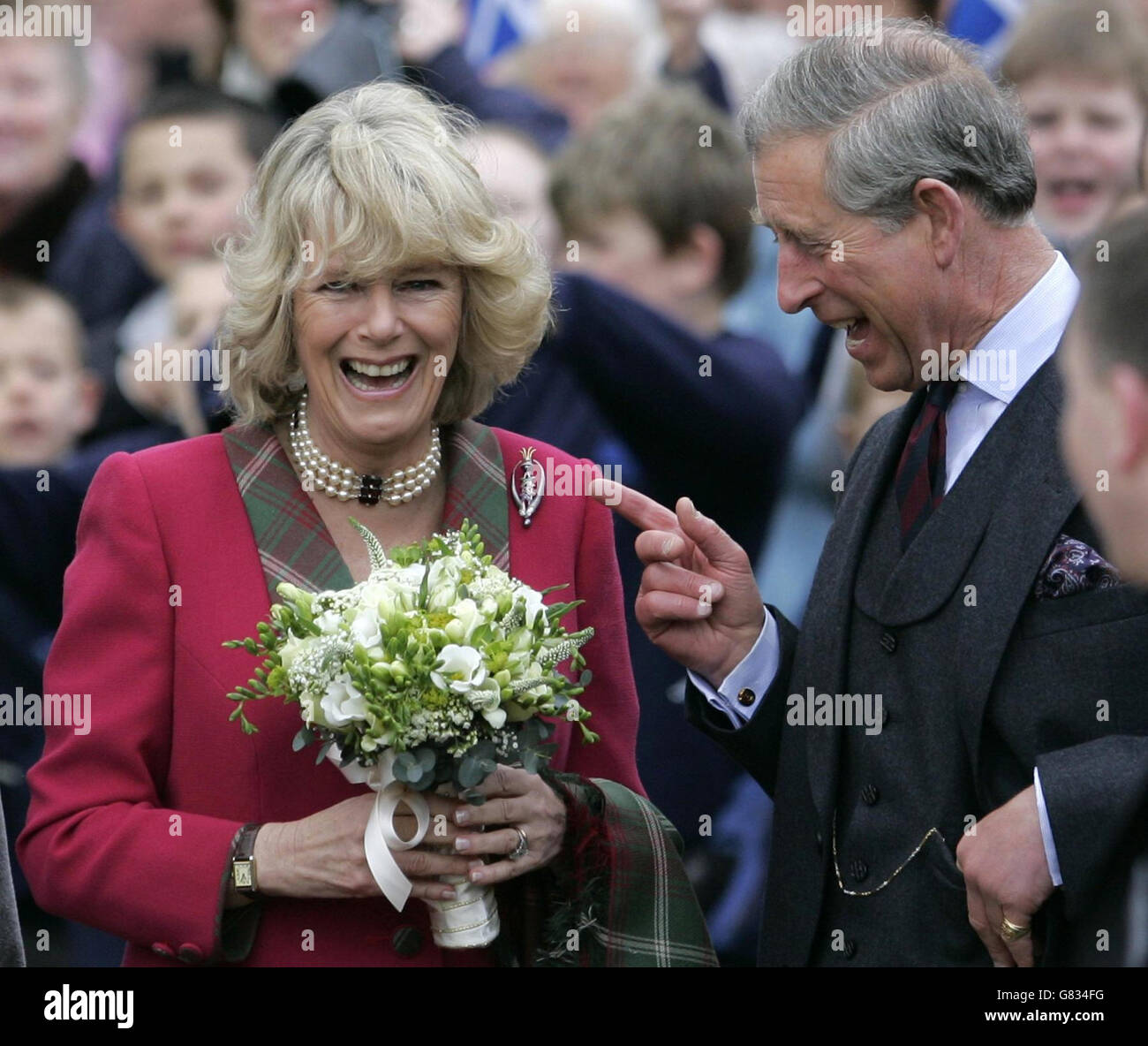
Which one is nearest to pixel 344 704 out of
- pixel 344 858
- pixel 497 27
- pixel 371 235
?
pixel 344 858

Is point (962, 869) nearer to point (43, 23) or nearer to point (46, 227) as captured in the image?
point (46, 227)

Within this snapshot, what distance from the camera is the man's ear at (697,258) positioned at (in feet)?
18.1

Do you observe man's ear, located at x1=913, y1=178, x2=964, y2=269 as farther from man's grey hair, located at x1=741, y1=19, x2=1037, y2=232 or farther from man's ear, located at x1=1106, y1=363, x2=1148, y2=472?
man's ear, located at x1=1106, y1=363, x2=1148, y2=472

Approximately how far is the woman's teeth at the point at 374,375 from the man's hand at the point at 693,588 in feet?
1.43

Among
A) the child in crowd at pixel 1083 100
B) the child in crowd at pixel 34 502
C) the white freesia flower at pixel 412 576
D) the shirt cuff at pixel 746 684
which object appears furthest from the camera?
the child in crowd at pixel 1083 100

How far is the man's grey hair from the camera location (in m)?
3.21

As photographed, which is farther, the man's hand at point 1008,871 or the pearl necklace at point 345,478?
the pearl necklace at point 345,478

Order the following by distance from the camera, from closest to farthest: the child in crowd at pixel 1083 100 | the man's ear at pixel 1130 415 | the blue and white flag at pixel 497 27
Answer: the man's ear at pixel 1130 415 → the child in crowd at pixel 1083 100 → the blue and white flag at pixel 497 27

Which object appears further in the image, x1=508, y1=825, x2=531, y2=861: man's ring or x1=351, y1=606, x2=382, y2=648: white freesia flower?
x1=508, y1=825, x2=531, y2=861: man's ring

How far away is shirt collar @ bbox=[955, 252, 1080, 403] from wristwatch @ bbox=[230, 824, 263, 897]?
1.55 metres

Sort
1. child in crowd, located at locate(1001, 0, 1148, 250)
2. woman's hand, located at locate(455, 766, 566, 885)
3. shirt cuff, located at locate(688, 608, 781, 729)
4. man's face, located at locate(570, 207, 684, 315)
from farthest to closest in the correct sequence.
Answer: man's face, located at locate(570, 207, 684, 315)
child in crowd, located at locate(1001, 0, 1148, 250)
shirt cuff, located at locate(688, 608, 781, 729)
woman's hand, located at locate(455, 766, 566, 885)

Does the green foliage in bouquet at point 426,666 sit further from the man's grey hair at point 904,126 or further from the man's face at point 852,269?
the man's grey hair at point 904,126

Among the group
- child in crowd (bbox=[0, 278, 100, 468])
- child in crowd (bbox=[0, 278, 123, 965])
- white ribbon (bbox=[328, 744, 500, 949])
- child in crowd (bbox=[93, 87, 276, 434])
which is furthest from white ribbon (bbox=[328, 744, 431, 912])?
child in crowd (bbox=[93, 87, 276, 434])

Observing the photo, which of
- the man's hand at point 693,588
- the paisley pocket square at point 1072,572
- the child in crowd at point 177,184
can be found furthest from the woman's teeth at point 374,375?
the child in crowd at point 177,184
